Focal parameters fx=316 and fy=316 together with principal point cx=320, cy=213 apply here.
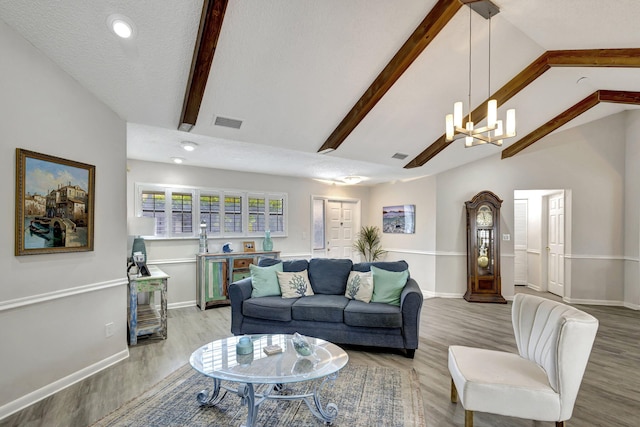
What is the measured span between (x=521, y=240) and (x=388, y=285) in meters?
5.28

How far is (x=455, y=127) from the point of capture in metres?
2.90

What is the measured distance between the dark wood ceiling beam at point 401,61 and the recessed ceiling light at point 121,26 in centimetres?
224

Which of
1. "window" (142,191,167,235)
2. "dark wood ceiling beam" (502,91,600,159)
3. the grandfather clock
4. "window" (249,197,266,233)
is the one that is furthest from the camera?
"window" (249,197,266,233)

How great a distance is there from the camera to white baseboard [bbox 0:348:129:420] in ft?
7.36

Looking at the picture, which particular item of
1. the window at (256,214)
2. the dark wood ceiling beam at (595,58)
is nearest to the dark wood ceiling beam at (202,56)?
the window at (256,214)

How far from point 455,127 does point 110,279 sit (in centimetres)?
364

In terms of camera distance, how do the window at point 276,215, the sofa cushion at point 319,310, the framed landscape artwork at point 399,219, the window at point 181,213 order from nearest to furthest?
1. the sofa cushion at point 319,310
2. the window at point 181,213
3. the window at point 276,215
4. the framed landscape artwork at point 399,219

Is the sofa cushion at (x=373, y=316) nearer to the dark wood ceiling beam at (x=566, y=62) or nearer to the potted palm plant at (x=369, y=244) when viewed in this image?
the dark wood ceiling beam at (x=566, y=62)

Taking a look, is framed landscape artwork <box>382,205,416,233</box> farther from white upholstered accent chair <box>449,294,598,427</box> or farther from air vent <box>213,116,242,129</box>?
white upholstered accent chair <box>449,294,598,427</box>

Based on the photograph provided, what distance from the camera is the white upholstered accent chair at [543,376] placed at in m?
1.84

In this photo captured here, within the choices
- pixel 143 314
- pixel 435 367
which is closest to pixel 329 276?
pixel 435 367

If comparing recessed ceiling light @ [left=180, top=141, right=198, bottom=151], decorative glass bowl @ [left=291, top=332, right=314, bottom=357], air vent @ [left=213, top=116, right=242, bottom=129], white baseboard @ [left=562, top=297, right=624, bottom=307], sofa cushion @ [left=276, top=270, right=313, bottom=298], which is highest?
air vent @ [left=213, top=116, right=242, bottom=129]

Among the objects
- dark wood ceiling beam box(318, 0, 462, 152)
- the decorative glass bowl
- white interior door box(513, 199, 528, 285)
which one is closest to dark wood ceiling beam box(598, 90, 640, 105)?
white interior door box(513, 199, 528, 285)

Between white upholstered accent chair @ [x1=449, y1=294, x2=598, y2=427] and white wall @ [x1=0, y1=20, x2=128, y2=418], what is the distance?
3.10 m
